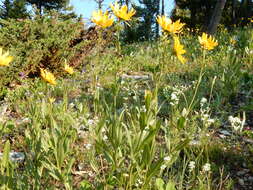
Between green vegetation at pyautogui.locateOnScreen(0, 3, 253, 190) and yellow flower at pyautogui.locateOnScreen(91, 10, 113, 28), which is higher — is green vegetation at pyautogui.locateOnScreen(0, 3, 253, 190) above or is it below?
below

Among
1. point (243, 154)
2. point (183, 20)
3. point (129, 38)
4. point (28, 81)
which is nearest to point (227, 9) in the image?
point (183, 20)

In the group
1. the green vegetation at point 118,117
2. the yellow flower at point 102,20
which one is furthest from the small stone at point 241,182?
the yellow flower at point 102,20

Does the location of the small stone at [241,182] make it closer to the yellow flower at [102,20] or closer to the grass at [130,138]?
the grass at [130,138]

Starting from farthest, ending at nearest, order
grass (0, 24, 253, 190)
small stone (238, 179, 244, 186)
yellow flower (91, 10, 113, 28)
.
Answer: small stone (238, 179, 244, 186) < yellow flower (91, 10, 113, 28) < grass (0, 24, 253, 190)

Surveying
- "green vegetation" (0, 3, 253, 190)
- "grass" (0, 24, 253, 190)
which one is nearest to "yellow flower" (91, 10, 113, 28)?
"green vegetation" (0, 3, 253, 190)

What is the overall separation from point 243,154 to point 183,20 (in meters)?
16.8

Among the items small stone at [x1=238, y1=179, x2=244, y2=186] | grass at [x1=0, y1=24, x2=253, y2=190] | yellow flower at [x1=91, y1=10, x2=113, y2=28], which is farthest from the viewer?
small stone at [x1=238, y1=179, x2=244, y2=186]

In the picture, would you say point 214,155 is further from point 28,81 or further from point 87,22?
point 87,22

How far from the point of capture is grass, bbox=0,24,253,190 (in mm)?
1172

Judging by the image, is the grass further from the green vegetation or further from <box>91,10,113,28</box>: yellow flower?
<box>91,10,113,28</box>: yellow flower

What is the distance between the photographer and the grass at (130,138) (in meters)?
1.17

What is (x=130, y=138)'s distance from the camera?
1.13 metres

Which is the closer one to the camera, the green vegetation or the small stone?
the green vegetation

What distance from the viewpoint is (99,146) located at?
1.19 metres
